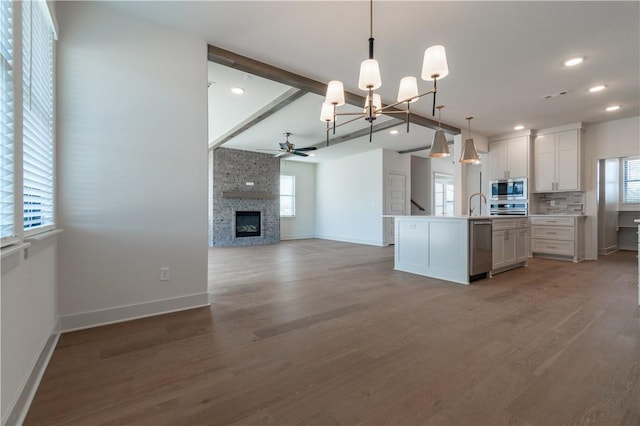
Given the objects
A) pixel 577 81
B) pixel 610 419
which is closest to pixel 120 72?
pixel 610 419

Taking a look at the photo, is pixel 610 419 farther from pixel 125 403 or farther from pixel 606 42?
pixel 606 42

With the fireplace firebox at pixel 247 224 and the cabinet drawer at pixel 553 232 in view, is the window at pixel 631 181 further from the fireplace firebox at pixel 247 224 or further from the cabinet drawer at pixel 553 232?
the fireplace firebox at pixel 247 224

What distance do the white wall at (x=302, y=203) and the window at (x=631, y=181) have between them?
333 inches

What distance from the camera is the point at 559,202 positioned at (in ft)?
20.4

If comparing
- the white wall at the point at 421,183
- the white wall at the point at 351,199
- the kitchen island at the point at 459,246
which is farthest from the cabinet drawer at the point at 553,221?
the white wall at the point at 421,183

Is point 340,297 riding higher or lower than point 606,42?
lower

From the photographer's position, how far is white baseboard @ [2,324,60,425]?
1288 mm

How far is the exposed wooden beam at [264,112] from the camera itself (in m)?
4.21

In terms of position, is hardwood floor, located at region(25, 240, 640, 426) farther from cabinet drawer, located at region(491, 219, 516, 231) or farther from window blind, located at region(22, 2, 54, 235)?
cabinet drawer, located at region(491, 219, 516, 231)

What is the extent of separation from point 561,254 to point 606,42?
13.7ft

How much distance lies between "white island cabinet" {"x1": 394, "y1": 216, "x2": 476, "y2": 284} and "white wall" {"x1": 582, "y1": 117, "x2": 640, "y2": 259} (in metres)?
4.07

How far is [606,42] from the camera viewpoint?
116 inches

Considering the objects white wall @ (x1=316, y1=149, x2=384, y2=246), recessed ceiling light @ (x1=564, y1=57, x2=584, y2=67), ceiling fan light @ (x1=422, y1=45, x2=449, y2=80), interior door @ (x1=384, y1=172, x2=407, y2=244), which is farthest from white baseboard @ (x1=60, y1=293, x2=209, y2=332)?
interior door @ (x1=384, y1=172, x2=407, y2=244)

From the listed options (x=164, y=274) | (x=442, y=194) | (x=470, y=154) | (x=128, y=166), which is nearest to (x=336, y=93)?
(x=128, y=166)
